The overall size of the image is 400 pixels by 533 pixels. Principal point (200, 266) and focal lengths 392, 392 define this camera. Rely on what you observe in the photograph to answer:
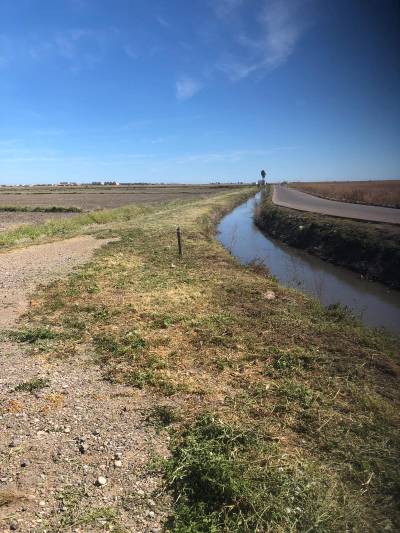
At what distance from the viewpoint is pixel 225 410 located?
4941 mm

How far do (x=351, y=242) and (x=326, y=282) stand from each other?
3.66 metres

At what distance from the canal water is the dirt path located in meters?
7.04

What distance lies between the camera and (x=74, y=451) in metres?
4.27

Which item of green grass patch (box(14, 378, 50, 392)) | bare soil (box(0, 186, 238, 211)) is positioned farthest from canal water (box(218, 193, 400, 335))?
bare soil (box(0, 186, 238, 211))

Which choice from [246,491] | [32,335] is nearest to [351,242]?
[32,335]

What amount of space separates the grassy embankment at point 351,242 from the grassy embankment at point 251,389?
581 centimetres

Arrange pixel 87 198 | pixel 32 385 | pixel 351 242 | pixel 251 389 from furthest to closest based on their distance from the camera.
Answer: pixel 87 198 < pixel 351 242 < pixel 32 385 < pixel 251 389

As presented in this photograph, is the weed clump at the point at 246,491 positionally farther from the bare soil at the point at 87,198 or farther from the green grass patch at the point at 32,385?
the bare soil at the point at 87,198

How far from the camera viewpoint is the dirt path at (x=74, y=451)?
11.3 ft

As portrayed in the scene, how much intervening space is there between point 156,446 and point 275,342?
129 inches

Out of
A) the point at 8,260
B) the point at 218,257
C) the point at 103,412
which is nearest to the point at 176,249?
the point at 218,257

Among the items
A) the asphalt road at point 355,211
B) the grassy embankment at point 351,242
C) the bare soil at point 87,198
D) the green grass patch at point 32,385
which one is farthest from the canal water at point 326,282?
the bare soil at point 87,198

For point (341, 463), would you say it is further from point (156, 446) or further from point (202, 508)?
point (156, 446)

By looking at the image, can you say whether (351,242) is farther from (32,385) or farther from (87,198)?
(87,198)
